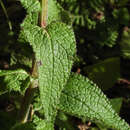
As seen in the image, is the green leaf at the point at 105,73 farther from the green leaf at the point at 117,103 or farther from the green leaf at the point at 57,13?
the green leaf at the point at 57,13

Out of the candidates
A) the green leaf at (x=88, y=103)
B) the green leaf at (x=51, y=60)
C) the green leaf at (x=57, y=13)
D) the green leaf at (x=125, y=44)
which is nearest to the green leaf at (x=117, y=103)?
the green leaf at (x=125, y=44)

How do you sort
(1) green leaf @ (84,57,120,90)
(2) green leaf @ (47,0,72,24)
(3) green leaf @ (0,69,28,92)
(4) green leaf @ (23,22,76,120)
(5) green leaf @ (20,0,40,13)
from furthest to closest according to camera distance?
(1) green leaf @ (84,57,120,90), (2) green leaf @ (47,0,72,24), (3) green leaf @ (0,69,28,92), (5) green leaf @ (20,0,40,13), (4) green leaf @ (23,22,76,120)

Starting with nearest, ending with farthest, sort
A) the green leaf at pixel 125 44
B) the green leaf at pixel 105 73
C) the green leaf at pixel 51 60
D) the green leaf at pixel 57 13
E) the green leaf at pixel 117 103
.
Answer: the green leaf at pixel 51 60, the green leaf at pixel 57 13, the green leaf at pixel 117 103, the green leaf at pixel 105 73, the green leaf at pixel 125 44

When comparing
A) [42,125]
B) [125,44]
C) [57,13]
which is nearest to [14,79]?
[42,125]

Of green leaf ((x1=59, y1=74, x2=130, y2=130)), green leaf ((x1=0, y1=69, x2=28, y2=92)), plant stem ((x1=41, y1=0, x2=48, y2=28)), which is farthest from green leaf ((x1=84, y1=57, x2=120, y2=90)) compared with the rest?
plant stem ((x1=41, y1=0, x2=48, y2=28))

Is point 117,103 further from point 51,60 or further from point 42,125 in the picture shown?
point 51,60

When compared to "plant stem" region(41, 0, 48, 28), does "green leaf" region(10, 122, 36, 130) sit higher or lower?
lower

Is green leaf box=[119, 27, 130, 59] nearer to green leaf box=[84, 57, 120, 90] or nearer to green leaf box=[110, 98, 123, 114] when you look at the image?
green leaf box=[84, 57, 120, 90]
